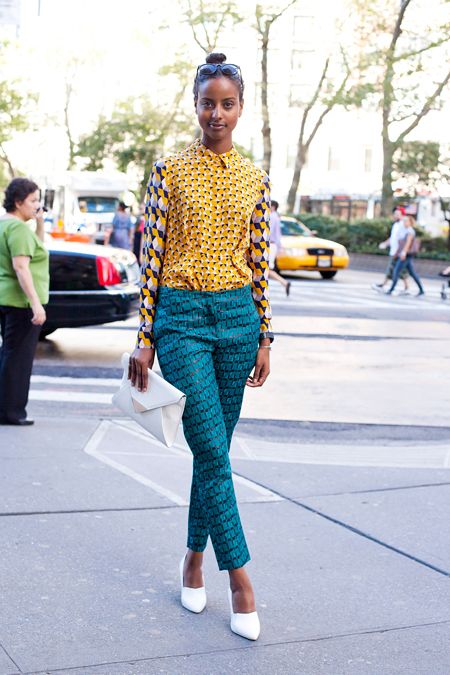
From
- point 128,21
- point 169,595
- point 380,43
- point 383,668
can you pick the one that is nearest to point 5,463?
point 169,595

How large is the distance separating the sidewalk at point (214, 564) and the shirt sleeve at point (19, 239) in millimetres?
1151

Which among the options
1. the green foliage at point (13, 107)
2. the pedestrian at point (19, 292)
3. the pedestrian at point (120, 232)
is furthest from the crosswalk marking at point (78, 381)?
the green foliage at point (13, 107)

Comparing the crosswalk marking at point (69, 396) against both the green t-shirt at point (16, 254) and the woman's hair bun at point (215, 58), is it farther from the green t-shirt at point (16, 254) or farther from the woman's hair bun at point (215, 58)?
the woman's hair bun at point (215, 58)

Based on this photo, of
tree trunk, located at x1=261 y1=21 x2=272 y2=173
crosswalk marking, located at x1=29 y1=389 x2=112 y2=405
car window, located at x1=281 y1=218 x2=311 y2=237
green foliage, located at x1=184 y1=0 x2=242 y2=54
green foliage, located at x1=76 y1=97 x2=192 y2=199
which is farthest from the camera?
green foliage, located at x1=76 y1=97 x2=192 y2=199

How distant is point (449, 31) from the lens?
3403 cm

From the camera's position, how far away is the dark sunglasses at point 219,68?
3.65 meters

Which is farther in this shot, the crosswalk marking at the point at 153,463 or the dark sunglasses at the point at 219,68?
the crosswalk marking at the point at 153,463

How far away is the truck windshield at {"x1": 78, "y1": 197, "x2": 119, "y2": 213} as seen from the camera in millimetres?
40925

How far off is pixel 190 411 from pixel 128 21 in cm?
4921

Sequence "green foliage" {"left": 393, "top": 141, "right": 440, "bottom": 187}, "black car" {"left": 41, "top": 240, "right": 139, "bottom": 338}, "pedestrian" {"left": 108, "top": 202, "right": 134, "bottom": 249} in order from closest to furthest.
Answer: "black car" {"left": 41, "top": 240, "right": 139, "bottom": 338} → "pedestrian" {"left": 108, "top": 202, "right": 134, "bottom": 249} → "green foliage" {"left": 393, "top": 141, "right": 440, "bottom": 187}

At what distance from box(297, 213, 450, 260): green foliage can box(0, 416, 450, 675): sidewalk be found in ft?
89.2

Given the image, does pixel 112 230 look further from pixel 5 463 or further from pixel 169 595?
pixel 169 595

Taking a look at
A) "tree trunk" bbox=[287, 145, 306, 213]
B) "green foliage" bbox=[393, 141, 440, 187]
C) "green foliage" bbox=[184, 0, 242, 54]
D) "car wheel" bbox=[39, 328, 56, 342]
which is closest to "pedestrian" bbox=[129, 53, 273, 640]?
"car wheel" bbox=[39, 328, 56, 342]

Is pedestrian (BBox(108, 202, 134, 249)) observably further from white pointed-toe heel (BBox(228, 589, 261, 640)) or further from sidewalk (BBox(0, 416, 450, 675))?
white pointed-toe heel (BBox(228, 589, 261, 640))
